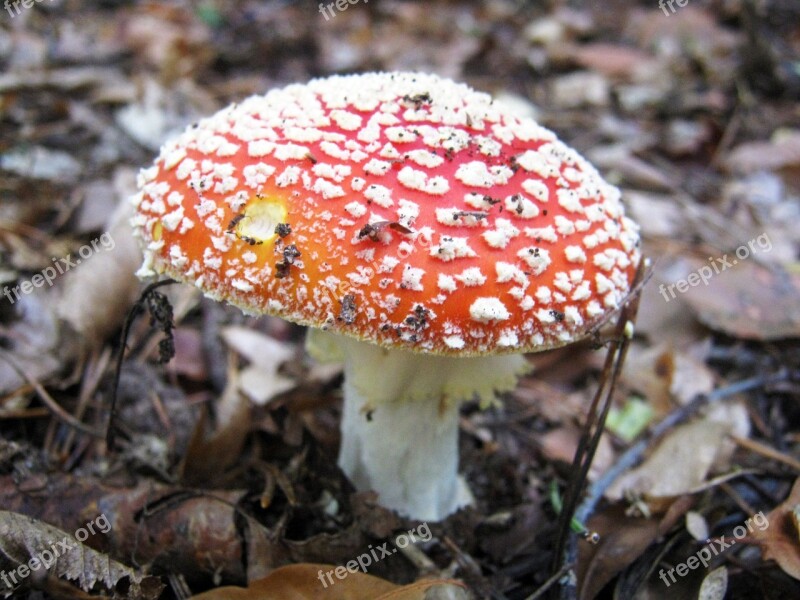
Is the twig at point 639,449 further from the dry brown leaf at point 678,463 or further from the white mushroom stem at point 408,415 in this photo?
the white mushroom stem at point 408,415

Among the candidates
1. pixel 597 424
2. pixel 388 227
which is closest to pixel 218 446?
pixel 388 227

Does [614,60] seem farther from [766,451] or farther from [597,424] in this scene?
[597,424]

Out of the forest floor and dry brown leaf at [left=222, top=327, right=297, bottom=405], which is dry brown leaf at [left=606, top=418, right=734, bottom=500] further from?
dry brown leaf at [left=222, top=327, right=297, bottom=405]

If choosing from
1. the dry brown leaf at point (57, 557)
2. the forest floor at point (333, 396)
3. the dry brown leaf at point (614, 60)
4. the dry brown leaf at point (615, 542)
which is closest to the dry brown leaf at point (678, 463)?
the forest floor at point (333, 396)

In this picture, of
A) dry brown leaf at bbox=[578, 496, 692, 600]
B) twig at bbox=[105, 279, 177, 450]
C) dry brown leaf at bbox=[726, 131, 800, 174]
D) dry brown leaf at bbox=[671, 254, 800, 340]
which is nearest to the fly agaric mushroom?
twig at bbox=[105, 279, 177, 450]

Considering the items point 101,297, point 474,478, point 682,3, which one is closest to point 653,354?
point 474,478

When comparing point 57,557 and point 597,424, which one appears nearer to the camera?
point 57,557
